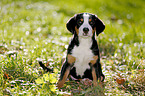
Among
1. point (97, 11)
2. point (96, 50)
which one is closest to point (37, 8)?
point (97, 11)

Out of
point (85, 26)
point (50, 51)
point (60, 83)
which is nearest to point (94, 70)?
point (60, 83)

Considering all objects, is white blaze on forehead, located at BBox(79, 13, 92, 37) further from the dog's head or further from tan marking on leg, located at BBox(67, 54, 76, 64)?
tan marking on leg, located at BBox(67, 54, 76, 64)

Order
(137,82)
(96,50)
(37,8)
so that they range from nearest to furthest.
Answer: (96,50)
(137,82)
(37,8)

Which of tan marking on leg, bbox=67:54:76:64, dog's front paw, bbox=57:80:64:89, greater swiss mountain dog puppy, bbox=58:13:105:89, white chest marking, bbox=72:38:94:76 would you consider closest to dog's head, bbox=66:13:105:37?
greater swiss mountain dog puppy, bbox=58:13:105:89

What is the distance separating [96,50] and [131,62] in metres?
1.45

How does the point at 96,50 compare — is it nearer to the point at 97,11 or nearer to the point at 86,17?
the point at 86,17

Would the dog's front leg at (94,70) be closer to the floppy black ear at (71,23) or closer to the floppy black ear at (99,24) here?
the floppy black ear at (99,24)

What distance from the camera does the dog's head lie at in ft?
11.1

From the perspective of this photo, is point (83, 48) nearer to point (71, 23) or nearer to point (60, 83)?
point (71, 23)

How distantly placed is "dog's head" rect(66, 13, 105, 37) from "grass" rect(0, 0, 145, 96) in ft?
2.73

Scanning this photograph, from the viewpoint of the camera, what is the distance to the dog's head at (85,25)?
11.1 feet

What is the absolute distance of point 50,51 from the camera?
509cm

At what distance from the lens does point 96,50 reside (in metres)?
3.56

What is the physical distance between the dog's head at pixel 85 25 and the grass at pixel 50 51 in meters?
0.83
